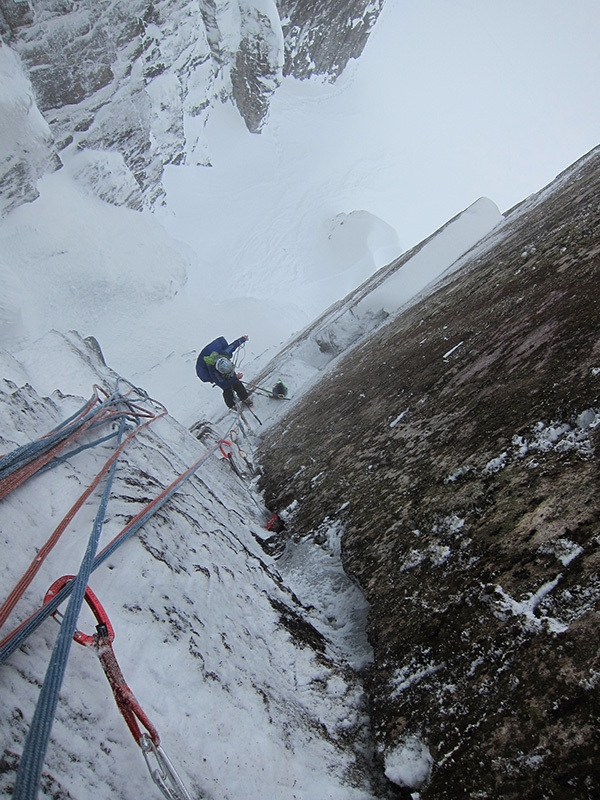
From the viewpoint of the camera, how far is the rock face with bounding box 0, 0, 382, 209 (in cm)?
1392

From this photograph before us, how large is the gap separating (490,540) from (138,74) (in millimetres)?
21475

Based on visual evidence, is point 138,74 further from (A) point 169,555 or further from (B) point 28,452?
(A) point 169,555

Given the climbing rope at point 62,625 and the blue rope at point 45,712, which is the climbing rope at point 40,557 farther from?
the blue rope at point 45,712

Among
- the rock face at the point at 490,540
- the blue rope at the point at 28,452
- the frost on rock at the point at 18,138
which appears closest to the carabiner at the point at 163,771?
the rock face at the point at 490,540

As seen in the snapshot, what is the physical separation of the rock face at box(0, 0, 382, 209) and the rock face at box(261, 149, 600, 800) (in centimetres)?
1462

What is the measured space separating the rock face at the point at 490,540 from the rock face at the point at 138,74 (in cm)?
1462

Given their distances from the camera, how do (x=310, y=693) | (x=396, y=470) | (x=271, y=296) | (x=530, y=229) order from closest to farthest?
(x=310, y=693), (x=396, y=470), (x=530, y=229), (x=271, y=296)

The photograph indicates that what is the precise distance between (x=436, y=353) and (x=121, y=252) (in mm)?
15439

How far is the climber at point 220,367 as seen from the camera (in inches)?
270

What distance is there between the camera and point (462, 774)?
1.19 m

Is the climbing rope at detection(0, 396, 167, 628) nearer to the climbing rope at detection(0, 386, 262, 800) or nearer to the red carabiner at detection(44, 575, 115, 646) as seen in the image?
the climbing rope at detection(0, 386, 262, 800)

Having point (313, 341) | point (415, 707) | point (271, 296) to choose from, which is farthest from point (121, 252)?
point (415, 707)

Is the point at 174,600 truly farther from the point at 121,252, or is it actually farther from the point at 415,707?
the point at 121,252

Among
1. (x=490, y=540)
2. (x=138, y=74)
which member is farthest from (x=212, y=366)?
(x=138, y=74)
